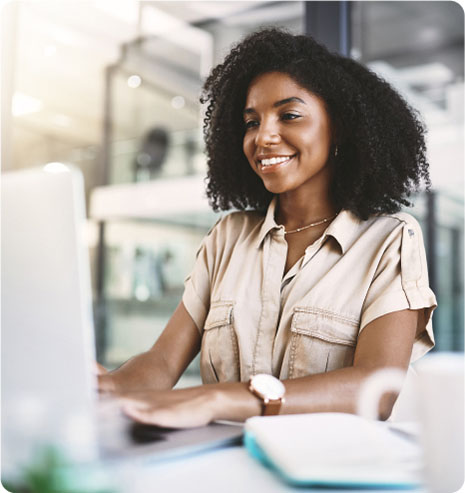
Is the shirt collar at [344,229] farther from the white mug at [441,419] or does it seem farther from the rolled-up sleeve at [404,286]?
the white mug at [441,419]

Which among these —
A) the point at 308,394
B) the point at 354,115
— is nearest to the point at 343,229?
the point at 354,115

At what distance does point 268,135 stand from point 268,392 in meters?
0.75

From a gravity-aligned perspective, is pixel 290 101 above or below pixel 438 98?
below

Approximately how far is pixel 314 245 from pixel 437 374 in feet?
2.85

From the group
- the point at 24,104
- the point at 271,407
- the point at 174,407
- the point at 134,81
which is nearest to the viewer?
the point at 174,407

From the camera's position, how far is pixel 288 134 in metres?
1.48

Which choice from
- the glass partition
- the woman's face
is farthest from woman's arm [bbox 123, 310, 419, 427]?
the glass partition

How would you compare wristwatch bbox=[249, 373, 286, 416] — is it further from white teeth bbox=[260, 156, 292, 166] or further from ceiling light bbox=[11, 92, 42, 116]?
ceiling light bbox=[11, 92, 42, 116]

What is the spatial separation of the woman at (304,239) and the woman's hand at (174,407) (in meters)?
0.36

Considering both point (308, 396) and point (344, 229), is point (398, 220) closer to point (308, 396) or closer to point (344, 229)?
point (344, 229)

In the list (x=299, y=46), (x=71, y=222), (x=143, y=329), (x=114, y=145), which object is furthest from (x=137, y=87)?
(x=71, y=222)

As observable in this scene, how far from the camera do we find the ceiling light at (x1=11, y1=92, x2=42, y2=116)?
3711 mm

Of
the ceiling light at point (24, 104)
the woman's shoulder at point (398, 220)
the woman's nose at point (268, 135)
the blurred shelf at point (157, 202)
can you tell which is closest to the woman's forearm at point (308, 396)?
the woman's shoulder at point (398, 220)

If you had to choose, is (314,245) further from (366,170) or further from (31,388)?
(31,388)
